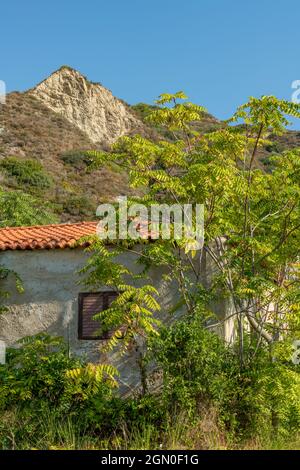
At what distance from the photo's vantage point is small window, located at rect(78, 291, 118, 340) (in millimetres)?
12203

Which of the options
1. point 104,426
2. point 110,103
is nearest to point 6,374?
point 104,426

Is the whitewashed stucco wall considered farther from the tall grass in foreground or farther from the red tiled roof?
the tall grass in foreground

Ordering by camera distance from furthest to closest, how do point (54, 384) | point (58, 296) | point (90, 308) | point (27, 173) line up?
point (27, 173) < point (58, 296) < point (90, 308) < point (54, 384)

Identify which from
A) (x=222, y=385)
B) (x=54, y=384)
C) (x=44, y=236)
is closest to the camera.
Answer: (x=222, y=385)

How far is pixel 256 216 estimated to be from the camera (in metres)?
9.80

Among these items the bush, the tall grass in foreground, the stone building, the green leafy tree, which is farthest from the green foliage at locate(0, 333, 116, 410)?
the stone building

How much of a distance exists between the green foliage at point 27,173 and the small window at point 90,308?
79.3 feet

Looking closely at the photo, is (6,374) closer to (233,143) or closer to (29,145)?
(233,143)

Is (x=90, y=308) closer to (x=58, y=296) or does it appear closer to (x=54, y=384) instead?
(x=58, y=296)

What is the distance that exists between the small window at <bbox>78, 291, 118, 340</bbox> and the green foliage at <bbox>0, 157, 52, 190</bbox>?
24178 millimetres

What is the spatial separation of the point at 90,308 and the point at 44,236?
2.40 m

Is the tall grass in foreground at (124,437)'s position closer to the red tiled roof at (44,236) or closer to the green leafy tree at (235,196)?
the green leafy tree at (235,196)

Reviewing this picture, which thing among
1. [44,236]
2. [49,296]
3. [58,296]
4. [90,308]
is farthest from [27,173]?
[90,308]

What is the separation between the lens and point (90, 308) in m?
12.3
